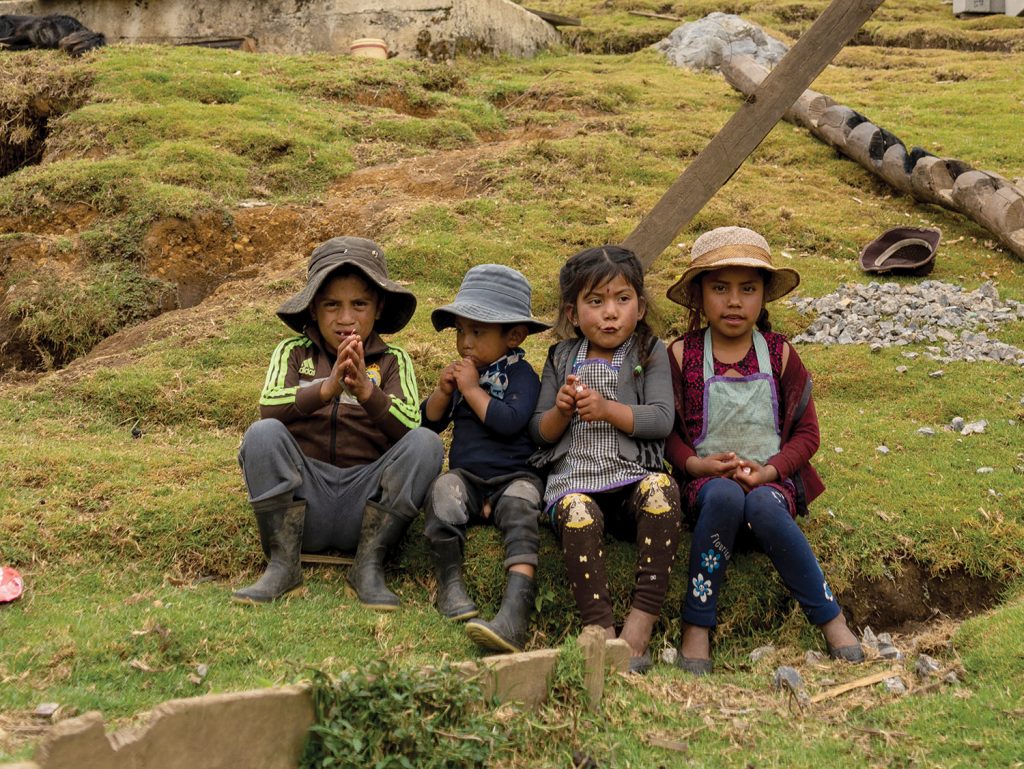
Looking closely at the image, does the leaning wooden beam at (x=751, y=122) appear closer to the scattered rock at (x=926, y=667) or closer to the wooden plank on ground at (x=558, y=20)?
the scattered rock at (x=926, y=667)

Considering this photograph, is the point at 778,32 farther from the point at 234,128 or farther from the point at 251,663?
the point at 251,663

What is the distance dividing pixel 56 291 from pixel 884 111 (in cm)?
1252

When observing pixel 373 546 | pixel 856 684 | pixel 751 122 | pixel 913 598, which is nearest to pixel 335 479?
pixel 373 546

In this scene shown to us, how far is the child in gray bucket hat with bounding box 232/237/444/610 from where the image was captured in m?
4.36

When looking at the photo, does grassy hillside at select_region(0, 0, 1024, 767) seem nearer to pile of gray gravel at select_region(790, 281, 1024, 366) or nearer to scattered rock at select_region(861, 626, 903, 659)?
scattered rock at select_region(861, 626, 903, 659)

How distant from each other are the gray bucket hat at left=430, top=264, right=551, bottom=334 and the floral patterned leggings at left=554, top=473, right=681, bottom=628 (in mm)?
939

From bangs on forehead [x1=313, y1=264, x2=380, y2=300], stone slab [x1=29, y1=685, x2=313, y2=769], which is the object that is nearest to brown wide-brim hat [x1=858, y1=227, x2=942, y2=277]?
bangs on forehead [x1=313, y1=264, x2=380, y2=300]

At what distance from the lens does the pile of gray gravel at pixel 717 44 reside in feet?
65.9

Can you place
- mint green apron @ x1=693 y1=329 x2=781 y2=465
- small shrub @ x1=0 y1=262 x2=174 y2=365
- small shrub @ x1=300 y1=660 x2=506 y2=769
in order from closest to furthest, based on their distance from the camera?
1. small shrub @ x1=300 y1=660 x2=506 y2=769
2. mint green apron @ x1=693 y1=329 x2=781 y2=465
3. small shrub @ x1=0 y1=262 x2=174 y2=365

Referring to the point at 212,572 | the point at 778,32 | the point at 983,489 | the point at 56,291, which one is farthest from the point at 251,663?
the point at 778,32

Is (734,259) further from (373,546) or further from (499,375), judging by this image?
(373,546)

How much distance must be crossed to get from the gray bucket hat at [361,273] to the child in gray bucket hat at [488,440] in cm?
25

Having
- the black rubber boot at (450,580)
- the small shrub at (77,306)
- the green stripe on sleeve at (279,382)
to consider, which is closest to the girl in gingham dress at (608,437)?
the black rubber boot at (450,580)

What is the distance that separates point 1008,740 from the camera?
3240mm
